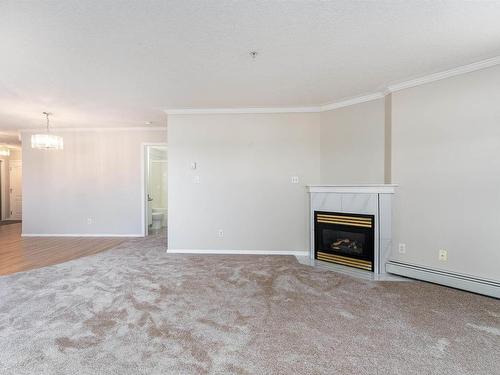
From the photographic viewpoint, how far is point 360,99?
12.9 feet

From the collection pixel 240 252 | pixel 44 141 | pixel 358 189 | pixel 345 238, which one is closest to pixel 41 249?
pixel 44 141

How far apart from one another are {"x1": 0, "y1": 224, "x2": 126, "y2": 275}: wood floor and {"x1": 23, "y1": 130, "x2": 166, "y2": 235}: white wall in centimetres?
44

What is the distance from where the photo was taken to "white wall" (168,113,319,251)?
173 inches

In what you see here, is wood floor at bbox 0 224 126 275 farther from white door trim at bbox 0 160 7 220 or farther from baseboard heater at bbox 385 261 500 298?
baseboard heater at bbox 385 261 500 298

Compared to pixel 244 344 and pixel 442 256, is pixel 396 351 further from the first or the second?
pixel 442 256

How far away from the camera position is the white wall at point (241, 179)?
14.4ft

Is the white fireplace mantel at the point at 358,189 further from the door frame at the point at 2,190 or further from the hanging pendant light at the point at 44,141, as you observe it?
the door frame at the point at 2,190

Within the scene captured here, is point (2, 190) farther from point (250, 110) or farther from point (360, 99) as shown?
point (360, 99)

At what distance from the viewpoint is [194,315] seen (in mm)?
2311

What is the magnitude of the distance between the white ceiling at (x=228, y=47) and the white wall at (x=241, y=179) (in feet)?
2.03

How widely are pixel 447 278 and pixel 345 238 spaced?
4.05 ft

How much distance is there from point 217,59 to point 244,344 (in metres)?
2.60

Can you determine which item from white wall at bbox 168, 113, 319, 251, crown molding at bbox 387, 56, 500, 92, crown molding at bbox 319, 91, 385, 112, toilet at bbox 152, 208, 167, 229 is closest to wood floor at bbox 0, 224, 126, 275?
toilet at bbox 152, 208, 167, 229

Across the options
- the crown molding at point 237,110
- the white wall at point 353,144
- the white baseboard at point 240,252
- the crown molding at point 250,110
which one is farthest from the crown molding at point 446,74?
the white baseboard at point 240,252
